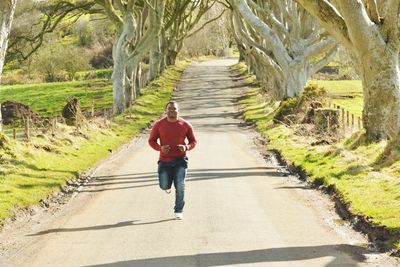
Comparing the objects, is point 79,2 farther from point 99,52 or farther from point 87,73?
point 99,52

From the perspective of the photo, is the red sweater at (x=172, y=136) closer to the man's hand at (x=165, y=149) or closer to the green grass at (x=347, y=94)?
the man's hand at (x=165, y=149)

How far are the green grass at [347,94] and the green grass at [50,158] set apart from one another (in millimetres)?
15835

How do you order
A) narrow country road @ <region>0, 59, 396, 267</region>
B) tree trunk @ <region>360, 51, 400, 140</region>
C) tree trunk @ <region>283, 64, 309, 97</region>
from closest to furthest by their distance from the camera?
narrow country road @ <region>0, 59, 396, 267</region> → tree trunk @ <region>360, 51, 400, 140</region> → tree trunk @ <region>283, 64, 309, 97</region>

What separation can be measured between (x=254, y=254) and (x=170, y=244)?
1.33 meters

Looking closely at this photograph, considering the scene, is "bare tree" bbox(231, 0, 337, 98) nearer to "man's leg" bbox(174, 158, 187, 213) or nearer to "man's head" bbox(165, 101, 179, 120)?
"man's head" bbox(165, 101, 179, 120)

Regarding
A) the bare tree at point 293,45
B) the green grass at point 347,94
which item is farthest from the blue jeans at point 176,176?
the green grass at point 347,94

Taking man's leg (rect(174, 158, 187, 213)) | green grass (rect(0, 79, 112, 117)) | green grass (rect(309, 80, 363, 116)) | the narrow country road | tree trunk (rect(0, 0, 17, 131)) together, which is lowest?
green grass (rect(0, 79, 112, 117))

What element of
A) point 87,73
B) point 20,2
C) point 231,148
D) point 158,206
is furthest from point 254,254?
point 87,73

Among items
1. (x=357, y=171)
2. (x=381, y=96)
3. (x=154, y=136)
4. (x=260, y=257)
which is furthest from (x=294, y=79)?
(x=260, y=257)

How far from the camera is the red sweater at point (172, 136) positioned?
11156 millimetres

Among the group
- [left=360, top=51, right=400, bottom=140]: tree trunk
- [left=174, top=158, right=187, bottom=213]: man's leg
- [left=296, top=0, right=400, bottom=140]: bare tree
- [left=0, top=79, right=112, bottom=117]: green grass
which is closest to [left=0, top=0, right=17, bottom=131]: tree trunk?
[left=174, top=158, right=187, bottom=213]: man's leg

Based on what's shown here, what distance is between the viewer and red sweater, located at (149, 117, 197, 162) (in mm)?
11156

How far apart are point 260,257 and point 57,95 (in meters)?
50.2

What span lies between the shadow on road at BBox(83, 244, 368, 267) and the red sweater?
287 cm
